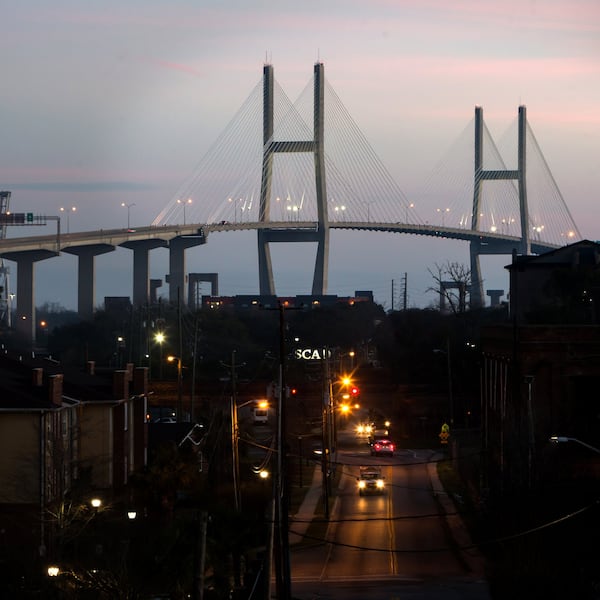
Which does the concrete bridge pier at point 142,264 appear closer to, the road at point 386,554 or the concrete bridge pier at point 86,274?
the concrete bridge pier at point 86,274

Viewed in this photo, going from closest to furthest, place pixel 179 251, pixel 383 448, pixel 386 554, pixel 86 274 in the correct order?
pixel 386 554 → pixel 383 448 → pixel 86 274 → pixel 179 251

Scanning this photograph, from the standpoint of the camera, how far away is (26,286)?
87.0 meters

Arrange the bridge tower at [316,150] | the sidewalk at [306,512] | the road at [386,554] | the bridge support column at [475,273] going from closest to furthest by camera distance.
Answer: the road at [386,554]
the sidewalk at [306,512]
the bridge tower at [316,150]
the bridge support column at [475,273]

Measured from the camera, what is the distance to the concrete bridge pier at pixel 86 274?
91.1 meters

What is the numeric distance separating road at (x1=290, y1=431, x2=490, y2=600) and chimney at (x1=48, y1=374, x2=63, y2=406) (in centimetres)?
536

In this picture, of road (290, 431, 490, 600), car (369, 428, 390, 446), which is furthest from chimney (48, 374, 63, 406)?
car (369, 428, 390, 446)

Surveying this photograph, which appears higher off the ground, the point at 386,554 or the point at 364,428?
the point at 364,428

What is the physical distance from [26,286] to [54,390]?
64.2m

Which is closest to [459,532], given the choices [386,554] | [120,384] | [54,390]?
[386,554]

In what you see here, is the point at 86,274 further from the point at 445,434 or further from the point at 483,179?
the point at 445,434

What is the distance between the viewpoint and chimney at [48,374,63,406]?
2431 cm

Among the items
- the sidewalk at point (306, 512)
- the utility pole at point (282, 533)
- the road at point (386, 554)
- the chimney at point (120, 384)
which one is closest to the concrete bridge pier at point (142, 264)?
the sidewalk at point (306, 512)

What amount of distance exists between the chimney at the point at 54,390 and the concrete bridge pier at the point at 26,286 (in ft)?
201

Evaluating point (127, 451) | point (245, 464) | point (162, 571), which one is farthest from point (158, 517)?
point (245, 464)
